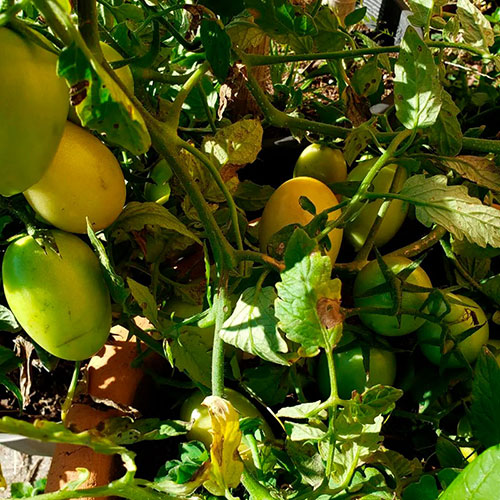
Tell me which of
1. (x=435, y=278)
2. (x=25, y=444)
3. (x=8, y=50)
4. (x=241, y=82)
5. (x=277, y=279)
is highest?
(x=8, y=50)

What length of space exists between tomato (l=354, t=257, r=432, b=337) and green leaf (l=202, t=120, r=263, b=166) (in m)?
0.16

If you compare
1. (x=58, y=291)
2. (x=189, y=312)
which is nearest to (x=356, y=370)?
(x=189, y=312)

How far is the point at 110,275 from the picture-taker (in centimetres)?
40

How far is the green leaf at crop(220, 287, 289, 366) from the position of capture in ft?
1.23

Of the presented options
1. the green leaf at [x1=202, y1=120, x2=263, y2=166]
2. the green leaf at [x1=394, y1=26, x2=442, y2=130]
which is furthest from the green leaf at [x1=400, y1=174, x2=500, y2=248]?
the green leaf at [x1=202, y1=120, x2=263, y2=166]

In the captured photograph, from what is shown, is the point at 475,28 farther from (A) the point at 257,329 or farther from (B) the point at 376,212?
(A) the point at 257,329

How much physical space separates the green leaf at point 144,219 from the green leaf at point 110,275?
43 millimetres

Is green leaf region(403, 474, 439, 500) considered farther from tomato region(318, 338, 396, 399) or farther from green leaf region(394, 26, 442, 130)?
green leaf region(394, 26, 442, 130)

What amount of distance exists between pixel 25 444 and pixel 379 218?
22.7 inches

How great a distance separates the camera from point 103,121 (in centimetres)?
27

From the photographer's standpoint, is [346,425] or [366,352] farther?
[366,352]

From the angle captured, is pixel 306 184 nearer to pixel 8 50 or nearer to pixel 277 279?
pixel 277 279

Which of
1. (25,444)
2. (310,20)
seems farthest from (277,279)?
(25,444)

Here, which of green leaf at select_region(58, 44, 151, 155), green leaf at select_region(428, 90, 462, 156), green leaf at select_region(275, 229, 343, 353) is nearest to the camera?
green leaf at select_region(58, 44, 151, 155)
